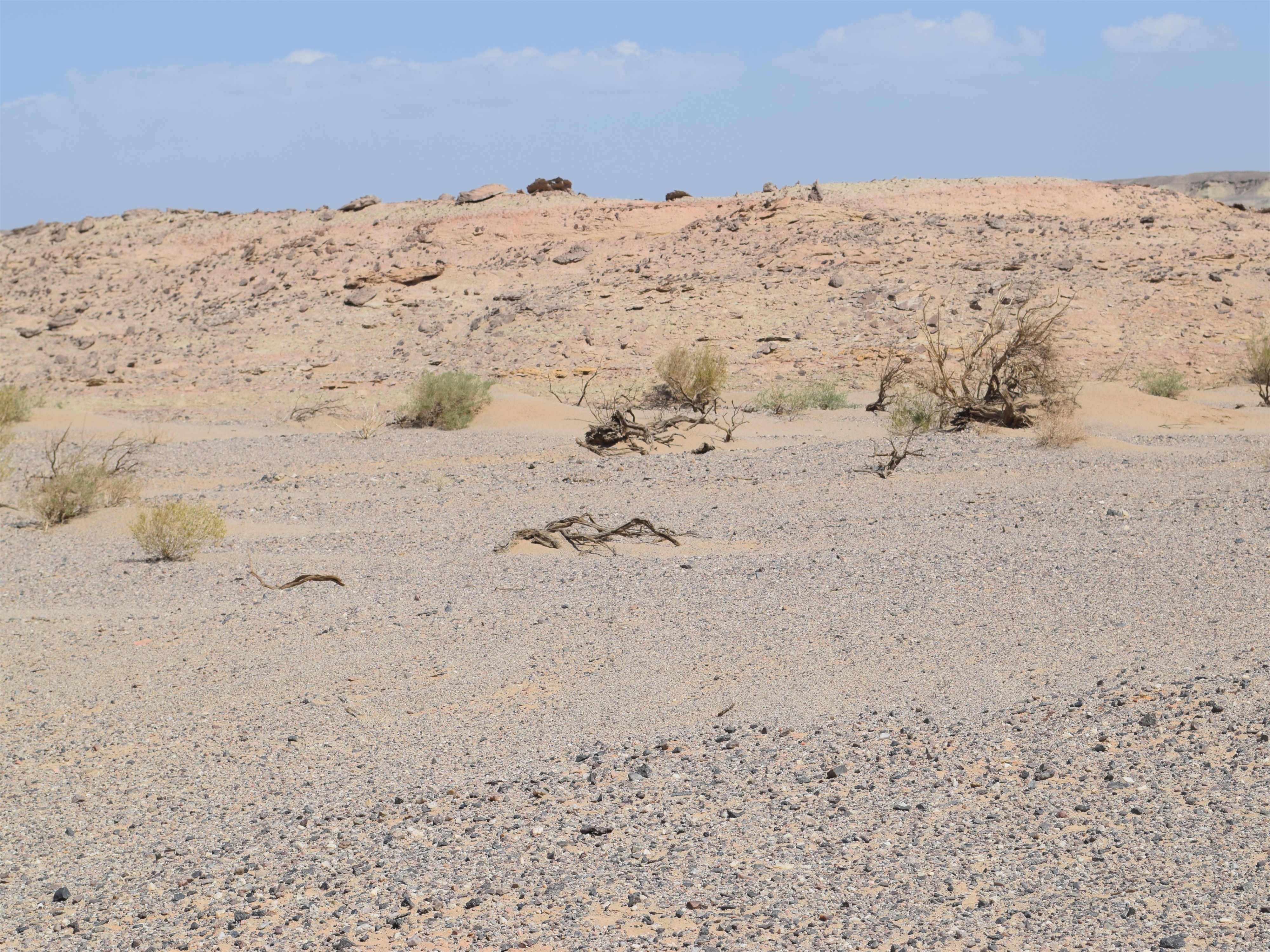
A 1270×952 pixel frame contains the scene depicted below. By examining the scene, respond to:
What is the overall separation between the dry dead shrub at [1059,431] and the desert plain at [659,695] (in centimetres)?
12

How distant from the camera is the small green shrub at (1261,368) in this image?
813 inches

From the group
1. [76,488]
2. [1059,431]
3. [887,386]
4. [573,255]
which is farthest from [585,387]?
[573,255]

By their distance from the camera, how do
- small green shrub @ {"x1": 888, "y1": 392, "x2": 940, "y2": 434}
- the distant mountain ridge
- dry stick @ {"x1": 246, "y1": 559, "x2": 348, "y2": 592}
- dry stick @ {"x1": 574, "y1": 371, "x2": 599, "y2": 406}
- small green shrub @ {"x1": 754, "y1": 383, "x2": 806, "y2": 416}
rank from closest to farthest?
1. dry stick @ {"x1": 246, "y1": 559, "x2": 348, "y2": 592}
2. small green shrub @ {"x1": 888, "y1": 392, "x2": 940, "y2": 434}
3. small green shrub @ {"x1": 754, "y1": 383, "x2": 806, "y2": 416}
4. dry stick @ {"x1": 574, "y1": 371, "x2": 599, "y2": 406}
5. the distant mountain ridge

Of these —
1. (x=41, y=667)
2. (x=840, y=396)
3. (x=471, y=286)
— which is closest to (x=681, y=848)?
(x=41, y=667)

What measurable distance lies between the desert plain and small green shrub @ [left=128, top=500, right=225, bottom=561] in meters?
0.31

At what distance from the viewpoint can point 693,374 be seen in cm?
2206

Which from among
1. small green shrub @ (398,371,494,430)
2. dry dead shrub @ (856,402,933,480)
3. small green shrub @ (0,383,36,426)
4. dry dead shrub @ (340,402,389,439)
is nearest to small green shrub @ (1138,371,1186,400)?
dry dead shrub @ (856,402,933,480)

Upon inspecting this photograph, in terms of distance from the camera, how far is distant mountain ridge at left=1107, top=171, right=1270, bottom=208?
79.9m

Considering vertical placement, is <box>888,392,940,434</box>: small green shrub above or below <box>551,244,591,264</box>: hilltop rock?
below


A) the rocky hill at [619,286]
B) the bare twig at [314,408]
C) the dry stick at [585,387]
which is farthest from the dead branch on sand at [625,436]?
the rocky hill at [619,286]

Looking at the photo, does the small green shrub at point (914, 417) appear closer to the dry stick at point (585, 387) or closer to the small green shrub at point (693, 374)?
the small green shrub at point (693, 374)

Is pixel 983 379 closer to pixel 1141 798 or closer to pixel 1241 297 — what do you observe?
pixel 1241 297

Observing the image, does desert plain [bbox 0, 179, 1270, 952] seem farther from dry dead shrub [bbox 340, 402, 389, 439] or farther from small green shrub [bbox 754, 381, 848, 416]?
small green shrub [bbox 754, 381, 848, 416]

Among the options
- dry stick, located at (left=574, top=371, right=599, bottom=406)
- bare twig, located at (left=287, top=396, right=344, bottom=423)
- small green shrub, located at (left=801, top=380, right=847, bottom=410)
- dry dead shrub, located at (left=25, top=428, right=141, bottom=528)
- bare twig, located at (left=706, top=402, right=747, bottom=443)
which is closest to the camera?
dry dead shrub, located at (left=25, top=428, right=141, bottom=528)
